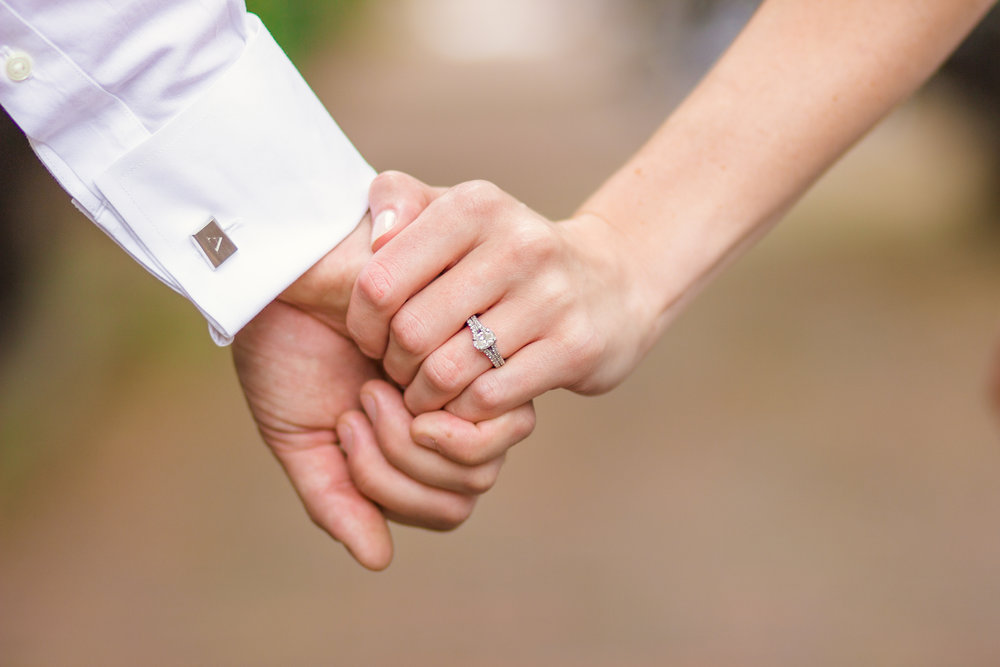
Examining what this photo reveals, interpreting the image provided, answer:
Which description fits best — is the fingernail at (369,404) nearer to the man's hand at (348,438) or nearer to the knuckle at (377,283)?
the man's hand at (348,438)

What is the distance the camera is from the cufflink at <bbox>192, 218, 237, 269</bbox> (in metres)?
0.79

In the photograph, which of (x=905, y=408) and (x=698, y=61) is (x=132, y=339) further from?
(x=698, y=61)

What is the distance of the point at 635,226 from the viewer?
950 mm

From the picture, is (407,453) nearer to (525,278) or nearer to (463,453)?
(463,453)

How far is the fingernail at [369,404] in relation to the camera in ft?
3.00

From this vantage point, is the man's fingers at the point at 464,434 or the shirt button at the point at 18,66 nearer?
the shirt button at the point at 18,66

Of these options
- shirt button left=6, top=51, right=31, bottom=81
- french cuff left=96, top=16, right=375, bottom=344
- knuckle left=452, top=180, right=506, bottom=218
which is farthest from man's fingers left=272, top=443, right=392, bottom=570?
shirt button left=6, top=51, right=31, bottom=81

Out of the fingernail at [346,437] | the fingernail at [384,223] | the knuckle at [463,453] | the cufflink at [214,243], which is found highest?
the fingernail at [384,223]

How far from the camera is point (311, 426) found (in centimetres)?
100

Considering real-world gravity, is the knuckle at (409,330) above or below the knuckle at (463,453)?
above

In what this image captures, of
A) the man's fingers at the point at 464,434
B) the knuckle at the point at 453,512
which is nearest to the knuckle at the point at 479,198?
the man's fingers at the point at 464,434

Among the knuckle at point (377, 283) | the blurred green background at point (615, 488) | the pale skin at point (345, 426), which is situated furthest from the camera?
the blurred green background at point (615, 488)

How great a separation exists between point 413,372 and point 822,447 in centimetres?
169

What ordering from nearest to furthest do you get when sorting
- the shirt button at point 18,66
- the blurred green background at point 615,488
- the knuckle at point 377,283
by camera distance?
the shirt button at point 18,66 → the knuckle at point 377,283 → the blurred green background at point 615,488
